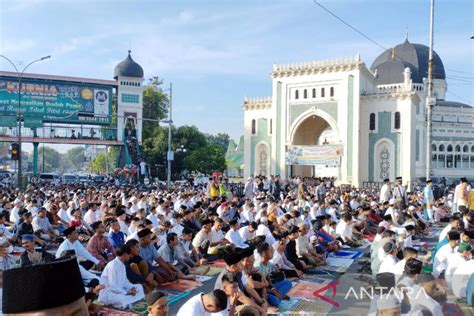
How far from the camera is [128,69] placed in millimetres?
46469

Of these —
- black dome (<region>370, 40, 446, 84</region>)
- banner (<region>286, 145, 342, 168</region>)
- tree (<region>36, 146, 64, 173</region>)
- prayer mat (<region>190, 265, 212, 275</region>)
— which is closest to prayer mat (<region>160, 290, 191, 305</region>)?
prayer mat (<region>190, 265, 212, 275</region>)

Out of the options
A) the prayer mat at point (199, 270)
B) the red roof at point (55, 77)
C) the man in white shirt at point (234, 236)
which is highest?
the red roof at point (55, 77)

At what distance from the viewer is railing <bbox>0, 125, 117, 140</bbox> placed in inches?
1596

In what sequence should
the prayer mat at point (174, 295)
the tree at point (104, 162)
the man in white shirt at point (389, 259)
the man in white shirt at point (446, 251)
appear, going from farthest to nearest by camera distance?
the tree at point (104, 162), the man in white shirt at point (446, 251), the prayer mat at point (174, 295), the man in white shirt at point (389, 259)

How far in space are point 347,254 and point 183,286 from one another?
4.65 meters

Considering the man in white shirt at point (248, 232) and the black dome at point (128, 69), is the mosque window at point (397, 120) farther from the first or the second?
the man in white shirt at point (248, 232)

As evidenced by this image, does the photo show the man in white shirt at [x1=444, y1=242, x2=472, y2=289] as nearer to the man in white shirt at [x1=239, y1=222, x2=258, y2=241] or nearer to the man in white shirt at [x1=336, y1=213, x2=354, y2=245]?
the man in white shirt at [x1=239, y1=222, x2=258, y2=241]

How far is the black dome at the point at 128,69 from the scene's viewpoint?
152 ft

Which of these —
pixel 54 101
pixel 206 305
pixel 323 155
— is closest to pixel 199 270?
pixel 206 305

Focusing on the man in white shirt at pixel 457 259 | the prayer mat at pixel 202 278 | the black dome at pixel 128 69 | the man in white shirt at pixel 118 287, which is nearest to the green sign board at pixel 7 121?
the black dome at pixel 128 69

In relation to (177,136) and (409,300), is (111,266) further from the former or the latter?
(177,136)

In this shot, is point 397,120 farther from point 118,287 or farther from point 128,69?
point 118,287

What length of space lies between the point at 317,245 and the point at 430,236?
5.45 m

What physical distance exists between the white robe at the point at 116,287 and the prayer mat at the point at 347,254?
5.47m
